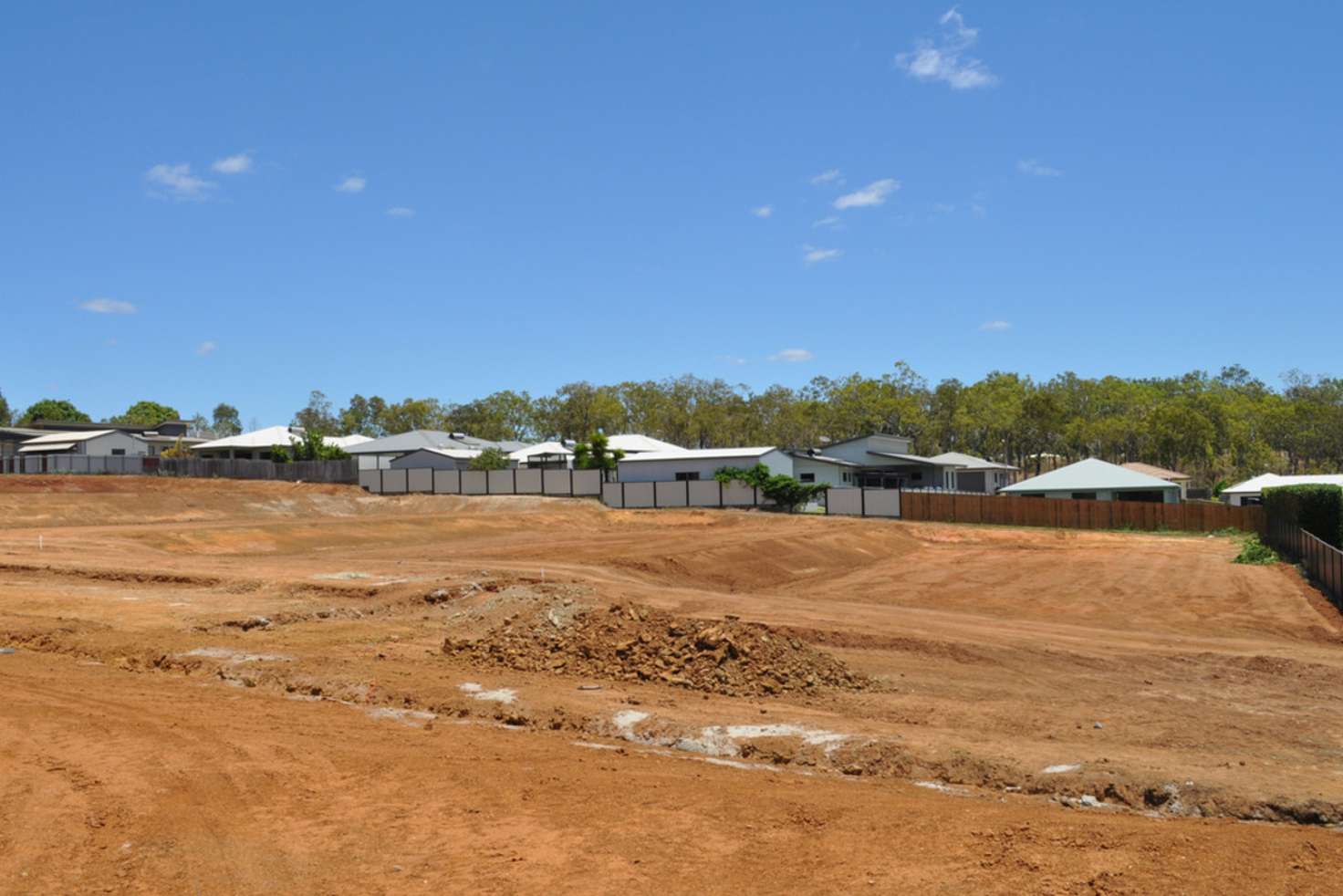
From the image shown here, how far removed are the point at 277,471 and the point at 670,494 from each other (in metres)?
28.1

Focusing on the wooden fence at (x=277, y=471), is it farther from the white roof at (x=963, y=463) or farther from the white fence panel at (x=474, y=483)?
the white roof at (x=963, y=463)

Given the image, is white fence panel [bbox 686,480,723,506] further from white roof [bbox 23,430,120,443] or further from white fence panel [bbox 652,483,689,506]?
white roof [bbox 23,430,120,443]

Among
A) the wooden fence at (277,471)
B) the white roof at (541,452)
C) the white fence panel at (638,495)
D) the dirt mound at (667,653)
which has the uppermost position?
the white roof at (541,452)

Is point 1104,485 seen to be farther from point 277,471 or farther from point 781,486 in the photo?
point 277,471

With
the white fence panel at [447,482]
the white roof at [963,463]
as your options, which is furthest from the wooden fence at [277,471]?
the white roof at [963,463]

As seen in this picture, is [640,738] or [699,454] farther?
[699,454]

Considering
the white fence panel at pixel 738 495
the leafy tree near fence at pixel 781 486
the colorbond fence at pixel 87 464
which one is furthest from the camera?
the colorbond fence at pixel 87 464

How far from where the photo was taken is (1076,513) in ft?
183

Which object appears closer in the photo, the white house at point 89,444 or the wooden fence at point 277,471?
the wooden fence at point 277,471

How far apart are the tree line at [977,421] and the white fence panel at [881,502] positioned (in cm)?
5662

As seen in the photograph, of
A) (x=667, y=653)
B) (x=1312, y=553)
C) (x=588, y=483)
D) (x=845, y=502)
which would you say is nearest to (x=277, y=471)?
(x=588, y=483)

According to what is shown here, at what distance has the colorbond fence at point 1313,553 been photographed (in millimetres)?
26734

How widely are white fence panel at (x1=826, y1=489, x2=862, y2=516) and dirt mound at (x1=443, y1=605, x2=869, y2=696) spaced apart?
42.4 meters

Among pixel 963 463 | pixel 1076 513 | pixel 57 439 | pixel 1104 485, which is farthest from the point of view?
pixel 57 439
